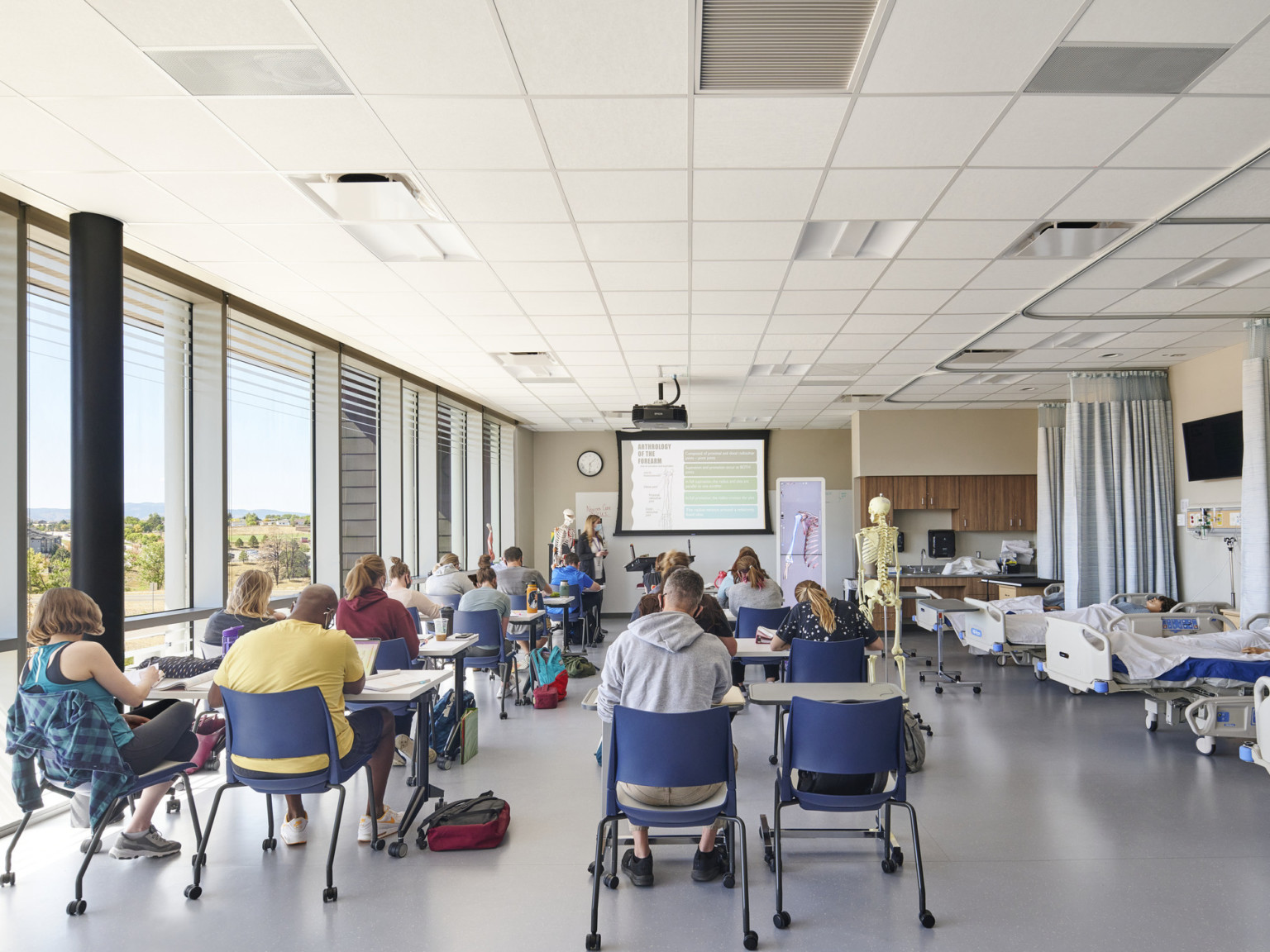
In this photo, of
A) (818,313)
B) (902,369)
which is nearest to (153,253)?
(818,313)

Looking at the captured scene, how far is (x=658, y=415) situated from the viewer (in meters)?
8.16

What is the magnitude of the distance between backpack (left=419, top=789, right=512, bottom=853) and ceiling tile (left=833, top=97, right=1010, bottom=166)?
3.41 metres

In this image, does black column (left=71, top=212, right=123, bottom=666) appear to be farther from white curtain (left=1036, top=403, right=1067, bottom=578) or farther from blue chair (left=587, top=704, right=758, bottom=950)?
white curtain (left=1036, top=403, right=1067, bottom=578)

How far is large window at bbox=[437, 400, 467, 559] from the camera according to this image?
10117 mm

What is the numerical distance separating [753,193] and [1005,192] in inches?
46.6

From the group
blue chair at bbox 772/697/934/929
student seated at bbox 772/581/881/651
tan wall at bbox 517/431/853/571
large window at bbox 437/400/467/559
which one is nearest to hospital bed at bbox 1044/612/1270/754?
student seated at bbox 772/581/881/651

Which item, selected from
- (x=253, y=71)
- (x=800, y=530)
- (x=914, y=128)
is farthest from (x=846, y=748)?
(x=800, y=530)

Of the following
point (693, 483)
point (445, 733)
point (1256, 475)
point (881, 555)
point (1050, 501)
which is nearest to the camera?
point (445, 733)

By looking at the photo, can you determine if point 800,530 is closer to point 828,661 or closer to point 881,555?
point 881,555

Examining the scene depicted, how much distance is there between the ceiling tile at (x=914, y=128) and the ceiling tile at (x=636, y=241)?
1063 mm

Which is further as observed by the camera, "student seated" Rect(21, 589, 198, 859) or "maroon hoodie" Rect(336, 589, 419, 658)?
"maroon hoodie" Rect(336, 589, 419, 658)

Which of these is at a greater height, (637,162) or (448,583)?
(637,162)

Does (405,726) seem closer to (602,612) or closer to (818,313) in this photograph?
(818,313)

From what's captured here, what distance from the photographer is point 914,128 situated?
3160 millimetres
